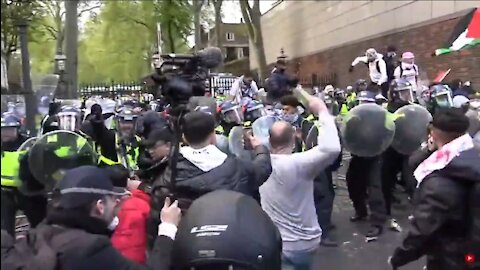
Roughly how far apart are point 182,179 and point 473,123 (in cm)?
436

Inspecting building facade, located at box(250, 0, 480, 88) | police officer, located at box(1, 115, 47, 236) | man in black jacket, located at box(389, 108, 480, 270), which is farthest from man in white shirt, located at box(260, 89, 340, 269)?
building facade, located at box(250, 0, 480, 88)

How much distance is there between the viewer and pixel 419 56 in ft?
69.5

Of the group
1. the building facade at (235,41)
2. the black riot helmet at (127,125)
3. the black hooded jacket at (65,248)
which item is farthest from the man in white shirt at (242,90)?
the building facade at (235,41)

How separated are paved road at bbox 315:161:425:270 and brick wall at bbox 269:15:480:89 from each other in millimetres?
7827

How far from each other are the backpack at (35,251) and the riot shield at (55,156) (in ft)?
6.86

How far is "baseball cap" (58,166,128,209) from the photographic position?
2.80m

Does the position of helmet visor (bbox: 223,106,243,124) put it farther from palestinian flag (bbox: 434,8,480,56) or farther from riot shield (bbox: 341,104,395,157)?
palestinian flag (bbox: 434,8,480,56)

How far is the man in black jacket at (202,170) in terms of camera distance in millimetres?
3580

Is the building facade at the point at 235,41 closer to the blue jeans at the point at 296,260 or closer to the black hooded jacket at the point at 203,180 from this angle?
the blue jeans at the point at 296,260

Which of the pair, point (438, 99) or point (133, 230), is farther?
point (438, 99)

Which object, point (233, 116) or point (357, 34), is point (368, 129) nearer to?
point (233, 116)

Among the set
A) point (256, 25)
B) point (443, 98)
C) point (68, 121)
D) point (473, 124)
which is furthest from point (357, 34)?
point (68, 121)

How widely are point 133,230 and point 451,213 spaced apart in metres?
1.75

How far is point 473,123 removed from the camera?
274 inches
